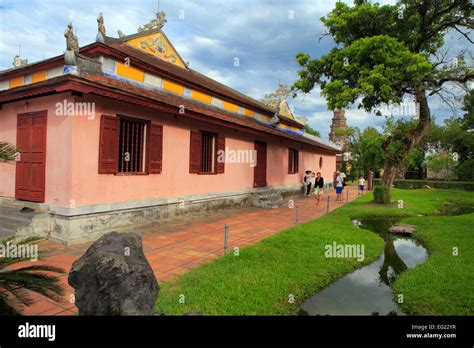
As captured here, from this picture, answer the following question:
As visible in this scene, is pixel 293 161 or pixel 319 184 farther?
pixel 293 161

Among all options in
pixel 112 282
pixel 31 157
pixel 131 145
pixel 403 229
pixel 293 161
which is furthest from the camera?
pixel 293 161

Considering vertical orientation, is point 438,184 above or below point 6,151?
below

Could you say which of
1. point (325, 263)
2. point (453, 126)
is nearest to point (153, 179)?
point (325, 263)

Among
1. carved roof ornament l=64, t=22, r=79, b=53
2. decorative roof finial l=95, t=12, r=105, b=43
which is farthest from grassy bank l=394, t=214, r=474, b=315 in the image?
decorative roof finial l=95, t=12, r=105, b=43

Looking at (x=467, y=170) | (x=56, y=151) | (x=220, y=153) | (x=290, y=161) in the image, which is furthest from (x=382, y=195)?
(x=467, y=170)

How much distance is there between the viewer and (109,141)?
8.14m

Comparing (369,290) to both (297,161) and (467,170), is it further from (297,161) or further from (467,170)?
(467,170)

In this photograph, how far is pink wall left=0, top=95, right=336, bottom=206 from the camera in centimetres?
748

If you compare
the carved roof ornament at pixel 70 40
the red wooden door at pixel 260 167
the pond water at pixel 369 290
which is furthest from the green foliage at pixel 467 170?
the carved roof ornament at pixel 70 40

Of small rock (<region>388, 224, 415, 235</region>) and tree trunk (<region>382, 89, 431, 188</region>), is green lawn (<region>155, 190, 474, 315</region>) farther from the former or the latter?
tree trunk (<region>382, 89, 431, 188</region>)

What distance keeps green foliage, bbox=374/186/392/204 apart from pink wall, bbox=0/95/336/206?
788 centimetres

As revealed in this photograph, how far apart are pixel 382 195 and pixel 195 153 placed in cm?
953

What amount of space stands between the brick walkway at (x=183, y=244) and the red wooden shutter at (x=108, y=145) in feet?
6.34
